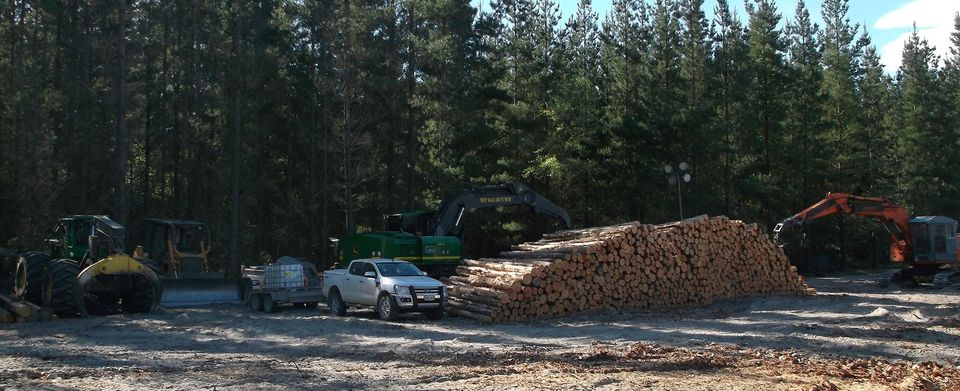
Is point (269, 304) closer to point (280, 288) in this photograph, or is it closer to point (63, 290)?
point (280, 288)

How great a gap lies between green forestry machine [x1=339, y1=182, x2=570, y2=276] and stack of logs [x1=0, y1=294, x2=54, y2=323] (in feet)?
32.6

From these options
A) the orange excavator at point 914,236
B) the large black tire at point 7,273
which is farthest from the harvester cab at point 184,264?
the orange excavator at point 914,236

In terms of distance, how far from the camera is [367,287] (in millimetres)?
21125

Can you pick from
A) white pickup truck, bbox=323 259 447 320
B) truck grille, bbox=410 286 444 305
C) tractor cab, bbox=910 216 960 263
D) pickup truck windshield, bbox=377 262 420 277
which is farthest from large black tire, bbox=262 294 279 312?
tractor cab, bbox=910 216 960 263

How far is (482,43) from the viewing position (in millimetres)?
41281

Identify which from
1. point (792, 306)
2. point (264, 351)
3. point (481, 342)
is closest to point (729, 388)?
point (481, 342)

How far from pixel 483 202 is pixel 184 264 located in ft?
32.4

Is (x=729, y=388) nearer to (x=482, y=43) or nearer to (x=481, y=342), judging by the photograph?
(x=481, y=342)

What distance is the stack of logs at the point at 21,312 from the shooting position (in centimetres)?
2014

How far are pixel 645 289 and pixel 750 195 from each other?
81.2 feet

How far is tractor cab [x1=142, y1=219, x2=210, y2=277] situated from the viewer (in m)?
25.2

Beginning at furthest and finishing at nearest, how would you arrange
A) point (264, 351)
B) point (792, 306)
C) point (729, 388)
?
point (792, 306)
point (264, 351)
point (729, 388)

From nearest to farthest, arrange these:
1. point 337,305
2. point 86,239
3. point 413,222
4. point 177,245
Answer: point 337,305
point 86,239
point 177,245
point 413,222

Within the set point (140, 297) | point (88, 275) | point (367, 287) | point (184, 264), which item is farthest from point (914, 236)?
point (88, 275)
